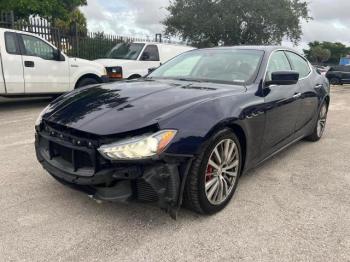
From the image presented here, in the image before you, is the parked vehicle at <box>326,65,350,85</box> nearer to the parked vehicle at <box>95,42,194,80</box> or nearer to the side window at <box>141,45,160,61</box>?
the parked vehicle at <box>95,42,194,80</box>

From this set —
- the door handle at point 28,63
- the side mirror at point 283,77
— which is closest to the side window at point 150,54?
the door handle at point 28,63

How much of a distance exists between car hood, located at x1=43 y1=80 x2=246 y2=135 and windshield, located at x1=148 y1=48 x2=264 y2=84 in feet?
0.99

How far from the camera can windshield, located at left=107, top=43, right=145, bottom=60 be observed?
34.1ft

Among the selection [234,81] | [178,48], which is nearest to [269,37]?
[178,48]

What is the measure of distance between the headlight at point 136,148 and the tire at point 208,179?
372 mm

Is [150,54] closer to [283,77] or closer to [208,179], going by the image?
[283,77]

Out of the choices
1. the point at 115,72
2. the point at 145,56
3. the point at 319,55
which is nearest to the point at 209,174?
the point at 115,72

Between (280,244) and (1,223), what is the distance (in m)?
2.18

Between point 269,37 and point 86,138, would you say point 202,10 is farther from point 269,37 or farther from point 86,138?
point 86,138

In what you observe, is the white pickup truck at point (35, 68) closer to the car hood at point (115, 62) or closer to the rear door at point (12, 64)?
the rear door at point (12, 64)

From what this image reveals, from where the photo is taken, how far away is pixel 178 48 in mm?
12109

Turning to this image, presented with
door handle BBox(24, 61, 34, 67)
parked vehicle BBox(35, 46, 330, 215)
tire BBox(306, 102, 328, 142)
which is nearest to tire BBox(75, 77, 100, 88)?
door handle BBox(24, 61, 34, 67)

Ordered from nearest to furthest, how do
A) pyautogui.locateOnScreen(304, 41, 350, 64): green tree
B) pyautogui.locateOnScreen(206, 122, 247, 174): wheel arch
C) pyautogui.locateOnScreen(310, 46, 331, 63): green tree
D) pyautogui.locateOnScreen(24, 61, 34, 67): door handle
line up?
1. pyautogui.locateOnScreen(206, 122, 247, 174): wheel arch
2. pyautogui.locateOnScreen(24, 61, 34, 67): door handle
3. pyautogui.locateOnScreen(310, 46, 331, 63): green tree
4. pyautogui.locateOnScreen(304, 41, 350, 64): green tree

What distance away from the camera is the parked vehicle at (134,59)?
9.72m
